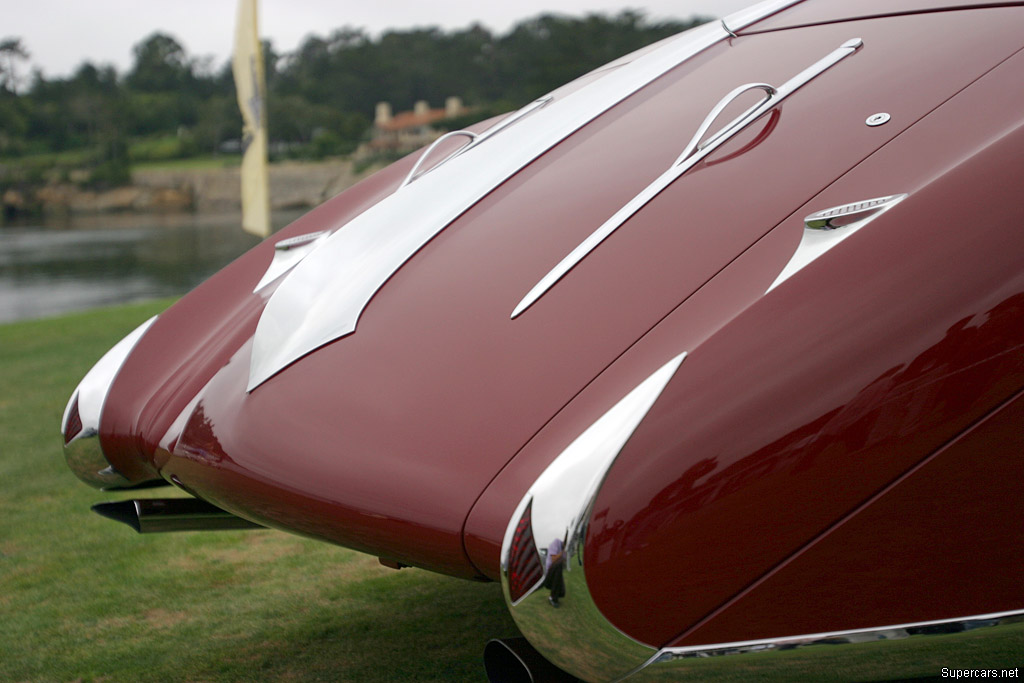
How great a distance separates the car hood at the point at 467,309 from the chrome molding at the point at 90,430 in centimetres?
4

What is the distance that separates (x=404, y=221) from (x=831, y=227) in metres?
0.87

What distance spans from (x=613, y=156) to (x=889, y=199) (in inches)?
23.0

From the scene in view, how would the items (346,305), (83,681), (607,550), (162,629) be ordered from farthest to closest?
(162,629) < (83,681) < (346,305) < (607,550)

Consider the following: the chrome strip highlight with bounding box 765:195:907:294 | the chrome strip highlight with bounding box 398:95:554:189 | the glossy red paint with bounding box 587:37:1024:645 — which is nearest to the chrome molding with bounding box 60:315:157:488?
the chrome strip highlight with bounding box 398:95:554:189

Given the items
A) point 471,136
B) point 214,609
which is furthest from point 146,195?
point 471,136

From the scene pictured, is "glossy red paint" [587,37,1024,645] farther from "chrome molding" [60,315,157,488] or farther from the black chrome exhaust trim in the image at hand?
"chrome molding" [60,315,157,488]

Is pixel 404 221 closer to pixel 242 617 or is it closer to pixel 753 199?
pixel 753 199

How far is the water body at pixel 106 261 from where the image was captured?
14.6 m

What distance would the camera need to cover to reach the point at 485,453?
1.25 meters

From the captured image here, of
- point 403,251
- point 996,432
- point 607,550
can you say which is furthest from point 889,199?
point 403,251

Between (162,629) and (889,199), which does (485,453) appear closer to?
(889,199)

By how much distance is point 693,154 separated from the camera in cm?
152

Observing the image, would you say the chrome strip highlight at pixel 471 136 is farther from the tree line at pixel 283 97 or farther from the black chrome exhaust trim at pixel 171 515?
the tree line at pixel 283 97

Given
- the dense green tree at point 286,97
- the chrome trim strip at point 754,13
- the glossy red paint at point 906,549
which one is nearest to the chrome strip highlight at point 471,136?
the chrome trim strip at point 754,13
